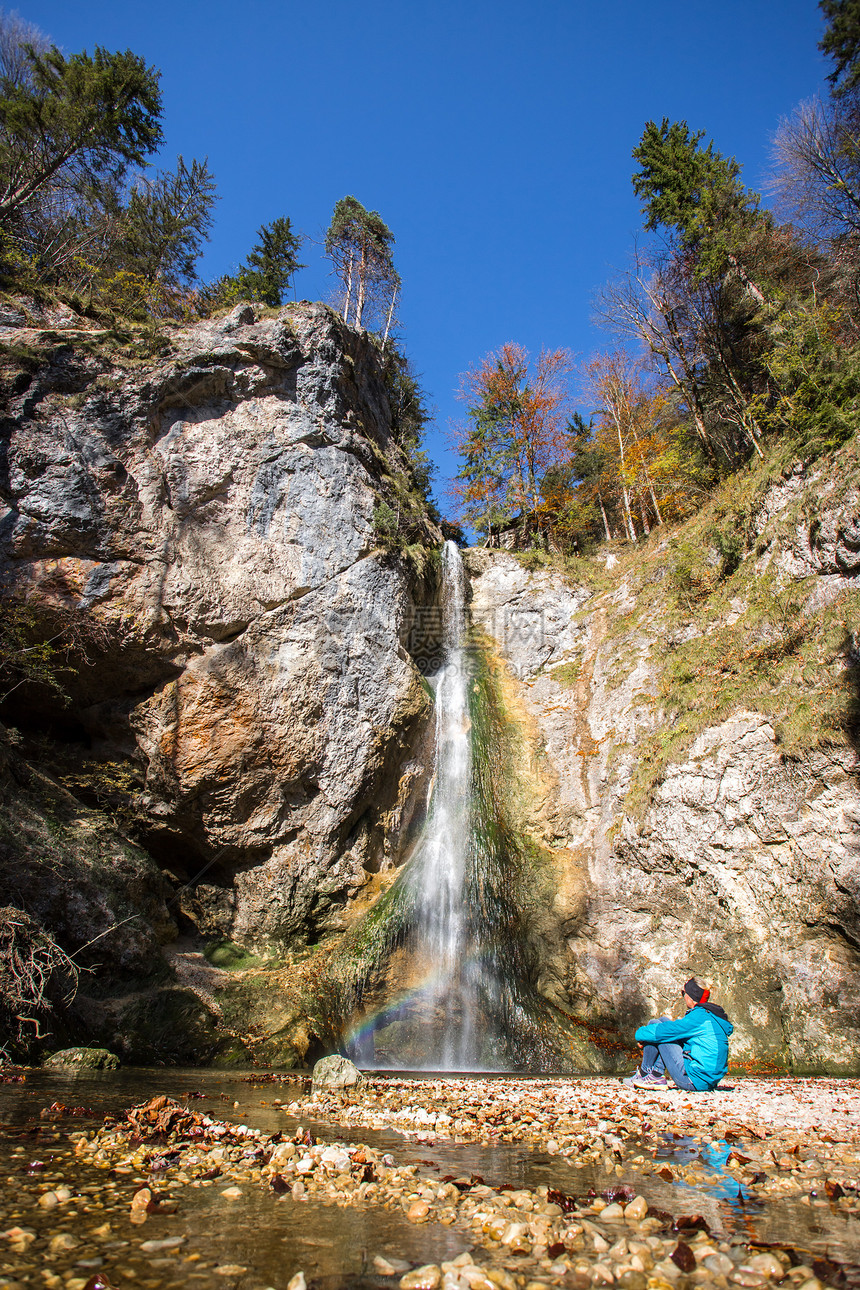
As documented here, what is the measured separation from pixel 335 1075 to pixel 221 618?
897 centimetres

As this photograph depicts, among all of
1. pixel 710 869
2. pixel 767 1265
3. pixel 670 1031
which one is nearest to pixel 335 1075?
pixel 670 1031

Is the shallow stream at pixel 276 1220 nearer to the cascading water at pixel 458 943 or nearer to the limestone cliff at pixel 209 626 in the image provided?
the cascading water at pixel 458 943

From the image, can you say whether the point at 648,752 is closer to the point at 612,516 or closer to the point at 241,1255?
the point at 241,1255

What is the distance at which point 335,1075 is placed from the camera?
20.8 ft

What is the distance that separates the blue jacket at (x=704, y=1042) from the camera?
6098 millimetres

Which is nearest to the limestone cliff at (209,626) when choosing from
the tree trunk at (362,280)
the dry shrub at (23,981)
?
the dry shrub at (23,981)

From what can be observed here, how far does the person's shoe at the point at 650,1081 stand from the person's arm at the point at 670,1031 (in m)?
0.42

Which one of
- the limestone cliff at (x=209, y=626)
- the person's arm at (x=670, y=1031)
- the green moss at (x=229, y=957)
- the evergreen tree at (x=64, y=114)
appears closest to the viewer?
the person's arm at (x=670, y=1031)

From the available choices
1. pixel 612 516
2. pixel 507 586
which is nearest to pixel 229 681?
pixel 507 586

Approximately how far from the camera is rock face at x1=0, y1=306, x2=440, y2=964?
39.6 ft

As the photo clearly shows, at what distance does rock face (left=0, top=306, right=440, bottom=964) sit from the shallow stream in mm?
8698

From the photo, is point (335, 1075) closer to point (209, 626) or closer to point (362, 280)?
point (209, 626)

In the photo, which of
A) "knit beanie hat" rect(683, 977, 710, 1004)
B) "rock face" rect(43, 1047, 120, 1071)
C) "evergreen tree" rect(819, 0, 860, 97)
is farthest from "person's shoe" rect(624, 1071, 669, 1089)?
"evergreen tree" rect(819, 0, 860, 97)

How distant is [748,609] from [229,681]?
11.1 m
